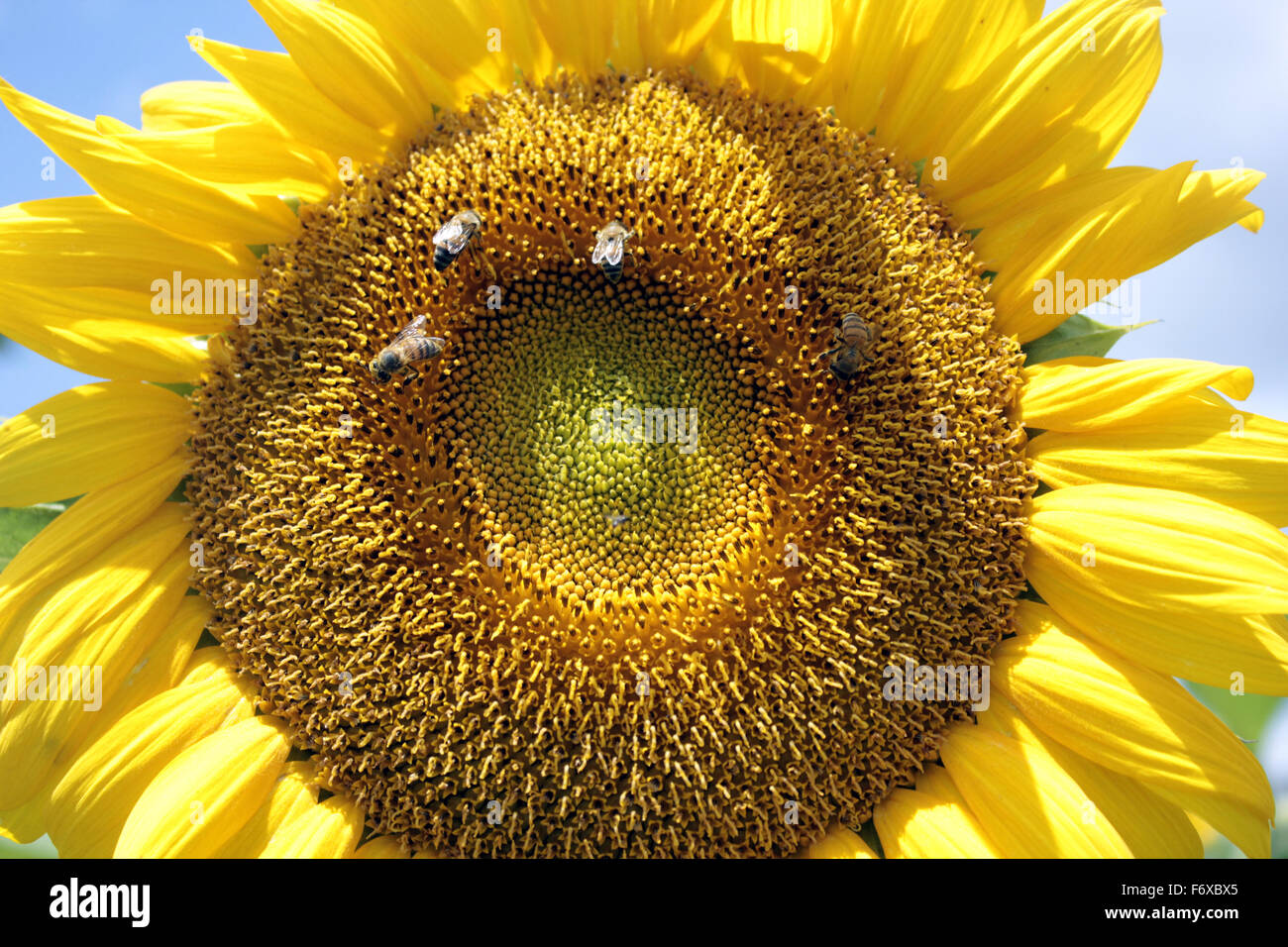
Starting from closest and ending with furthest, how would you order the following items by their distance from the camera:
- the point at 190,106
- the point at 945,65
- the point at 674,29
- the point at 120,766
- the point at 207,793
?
the point at 207,793, the point at 120,766, the point at 945,65, the point at 674,29, the point at 190,106

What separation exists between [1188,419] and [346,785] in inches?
115

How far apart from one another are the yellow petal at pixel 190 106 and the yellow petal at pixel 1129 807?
11.0ft

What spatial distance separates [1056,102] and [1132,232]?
49cm

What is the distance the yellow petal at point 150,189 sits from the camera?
3.27m

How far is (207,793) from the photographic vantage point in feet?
10.3

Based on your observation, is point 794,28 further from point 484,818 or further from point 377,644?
point 484,818

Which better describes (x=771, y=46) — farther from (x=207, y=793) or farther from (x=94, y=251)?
(x=207, y=793)

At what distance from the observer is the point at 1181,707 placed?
306cm

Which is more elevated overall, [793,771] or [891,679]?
[891,679]

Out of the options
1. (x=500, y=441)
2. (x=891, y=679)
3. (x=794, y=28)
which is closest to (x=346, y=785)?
(x=500, y=441)

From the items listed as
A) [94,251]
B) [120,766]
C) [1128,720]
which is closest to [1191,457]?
[1128,720]

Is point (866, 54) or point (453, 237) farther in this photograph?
point (866, 54)

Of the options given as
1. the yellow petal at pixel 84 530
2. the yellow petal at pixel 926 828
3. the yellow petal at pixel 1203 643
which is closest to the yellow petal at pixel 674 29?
the yellow petal at pixel 84 530

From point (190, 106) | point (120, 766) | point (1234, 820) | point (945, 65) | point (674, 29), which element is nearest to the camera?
point (1234, 820)
